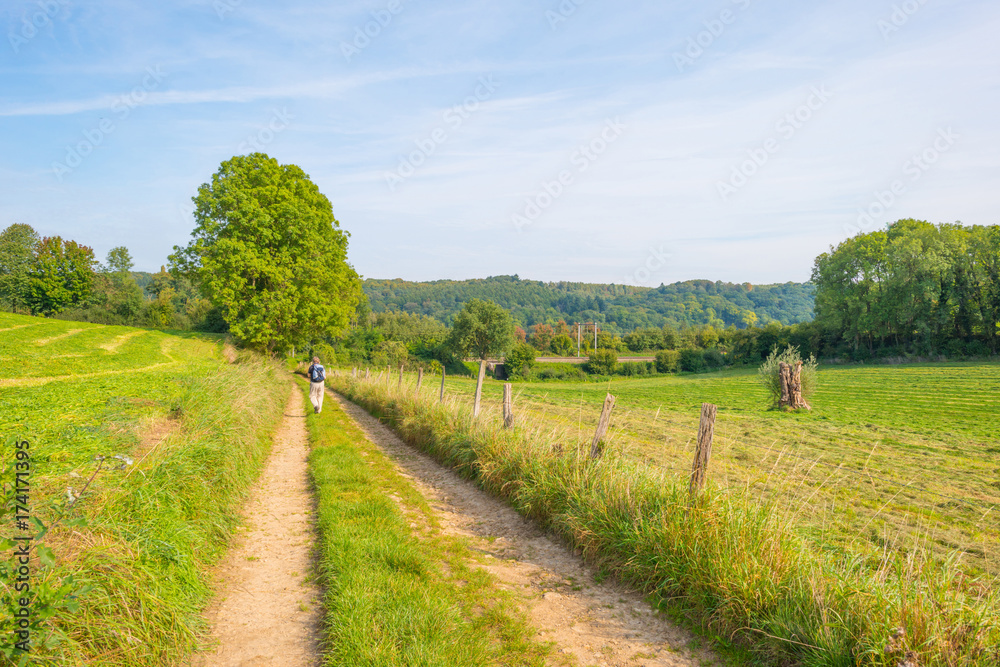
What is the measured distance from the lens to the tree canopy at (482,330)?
209 feet

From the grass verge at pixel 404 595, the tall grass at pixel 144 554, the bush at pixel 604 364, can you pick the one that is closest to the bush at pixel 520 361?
the bush at pixel 604 364

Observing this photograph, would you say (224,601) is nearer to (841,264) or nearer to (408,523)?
(408,523)

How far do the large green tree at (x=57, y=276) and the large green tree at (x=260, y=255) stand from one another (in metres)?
29.7

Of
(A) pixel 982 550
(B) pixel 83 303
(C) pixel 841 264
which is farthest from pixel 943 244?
(B) pixel 83 303

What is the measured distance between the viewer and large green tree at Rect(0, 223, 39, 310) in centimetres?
4297

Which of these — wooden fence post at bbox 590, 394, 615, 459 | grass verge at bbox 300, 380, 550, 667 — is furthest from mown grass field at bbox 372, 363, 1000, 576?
grass verge at bbox 300, 380, 550, 667

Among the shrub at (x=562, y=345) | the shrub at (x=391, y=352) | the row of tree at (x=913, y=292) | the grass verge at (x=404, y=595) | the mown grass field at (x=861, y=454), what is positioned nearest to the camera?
the grass verge at (x=404, y=595)

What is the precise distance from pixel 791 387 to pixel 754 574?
Answer: 71.8 ft

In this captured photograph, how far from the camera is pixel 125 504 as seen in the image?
13.9 ft

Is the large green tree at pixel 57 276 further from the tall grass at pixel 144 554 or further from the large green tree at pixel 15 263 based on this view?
the tall grass at pixel 144 554

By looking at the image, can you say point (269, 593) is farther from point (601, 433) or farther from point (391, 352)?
point (391, 352)

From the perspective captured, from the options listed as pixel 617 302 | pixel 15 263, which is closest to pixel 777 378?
pixel 15 263

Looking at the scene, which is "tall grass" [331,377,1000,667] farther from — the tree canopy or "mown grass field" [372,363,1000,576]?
the tree canopy

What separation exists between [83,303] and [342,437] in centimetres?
5330
